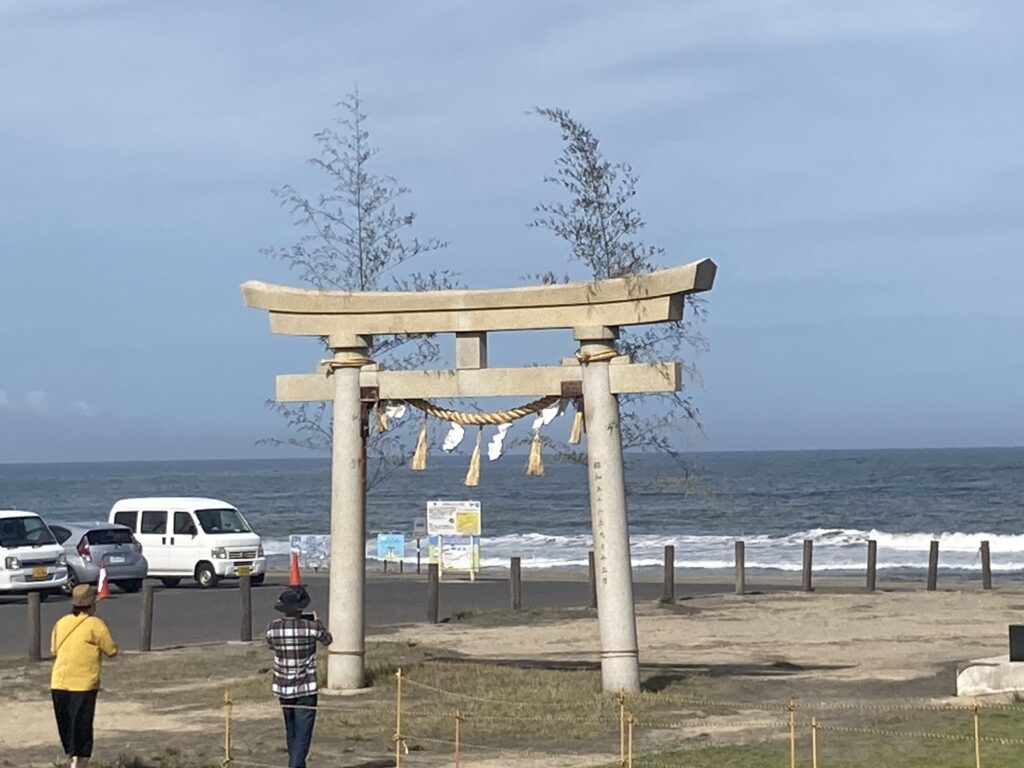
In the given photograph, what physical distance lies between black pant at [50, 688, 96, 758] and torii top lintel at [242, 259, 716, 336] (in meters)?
6.27

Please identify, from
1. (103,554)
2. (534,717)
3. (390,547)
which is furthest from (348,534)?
(390,547)

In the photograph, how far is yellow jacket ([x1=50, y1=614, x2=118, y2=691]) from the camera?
42.6 ft

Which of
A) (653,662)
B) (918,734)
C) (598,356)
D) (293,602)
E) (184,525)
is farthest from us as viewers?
(184,525)

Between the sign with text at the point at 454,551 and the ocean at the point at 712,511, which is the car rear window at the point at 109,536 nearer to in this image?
the ocean at the point at 712,511

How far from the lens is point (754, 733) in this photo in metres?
15.2

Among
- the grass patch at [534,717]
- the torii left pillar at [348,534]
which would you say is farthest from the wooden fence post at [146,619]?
the torii left pillar at [348,534]

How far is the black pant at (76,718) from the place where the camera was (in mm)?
12859

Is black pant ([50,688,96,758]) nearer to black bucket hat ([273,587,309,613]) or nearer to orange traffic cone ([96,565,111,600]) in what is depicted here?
black bucket hat ([273,587,309,613])

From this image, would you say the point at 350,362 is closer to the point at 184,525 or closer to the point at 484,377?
the point at 484,377

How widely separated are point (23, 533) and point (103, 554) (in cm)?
193

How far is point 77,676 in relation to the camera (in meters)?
13.0

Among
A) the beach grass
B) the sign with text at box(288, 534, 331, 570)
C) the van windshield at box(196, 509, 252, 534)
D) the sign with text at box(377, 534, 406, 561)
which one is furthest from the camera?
the sign with text at box(288, 534, 331, 570)

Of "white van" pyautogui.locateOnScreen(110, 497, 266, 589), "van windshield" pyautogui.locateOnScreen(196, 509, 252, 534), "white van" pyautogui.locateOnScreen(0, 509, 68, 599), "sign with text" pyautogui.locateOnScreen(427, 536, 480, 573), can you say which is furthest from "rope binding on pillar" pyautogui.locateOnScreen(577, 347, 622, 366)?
"sign with text" pyautogui.locateOnScreen(427, 536, 480, 573)

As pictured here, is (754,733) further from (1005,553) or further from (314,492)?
(314,492)
